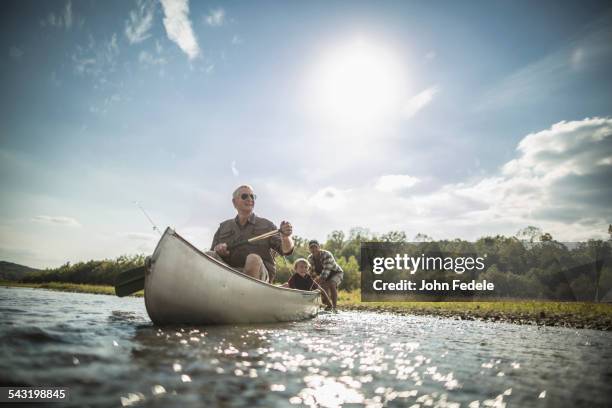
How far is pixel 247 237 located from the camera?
805 centimetres

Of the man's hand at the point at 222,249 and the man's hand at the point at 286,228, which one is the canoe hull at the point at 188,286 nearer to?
the man's hand at the point at 222,249

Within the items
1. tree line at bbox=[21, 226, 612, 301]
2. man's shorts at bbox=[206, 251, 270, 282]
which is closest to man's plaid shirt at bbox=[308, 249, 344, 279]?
man's shorts at bbox=[206, 251, 270, 282]

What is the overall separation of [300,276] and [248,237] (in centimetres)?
474

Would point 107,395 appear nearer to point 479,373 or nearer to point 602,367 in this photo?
point 479,373

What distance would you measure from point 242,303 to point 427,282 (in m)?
34.4

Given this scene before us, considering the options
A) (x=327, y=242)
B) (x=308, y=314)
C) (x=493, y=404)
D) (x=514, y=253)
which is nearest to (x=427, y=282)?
(x=514, y=253)

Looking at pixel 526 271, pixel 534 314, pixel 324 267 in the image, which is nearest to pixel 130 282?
pixel 324 267

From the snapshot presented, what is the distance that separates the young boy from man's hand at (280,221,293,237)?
4143 millimetres

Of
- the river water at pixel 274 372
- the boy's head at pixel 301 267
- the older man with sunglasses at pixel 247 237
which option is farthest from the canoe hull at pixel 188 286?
the boy's head at pixel 301 267

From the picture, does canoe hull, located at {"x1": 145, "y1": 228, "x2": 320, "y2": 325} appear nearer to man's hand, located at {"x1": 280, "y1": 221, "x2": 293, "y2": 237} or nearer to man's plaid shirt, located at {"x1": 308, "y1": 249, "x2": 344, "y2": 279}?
man's hand, located at {"x1": 280, "y1": 221, "x2": 293, "y2": 237}

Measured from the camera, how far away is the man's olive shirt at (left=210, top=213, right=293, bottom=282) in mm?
7922

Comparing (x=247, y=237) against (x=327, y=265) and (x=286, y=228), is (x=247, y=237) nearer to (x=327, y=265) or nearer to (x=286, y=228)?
(x=286, y=228)

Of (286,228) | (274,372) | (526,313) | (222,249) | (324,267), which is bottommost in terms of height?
(526,313)

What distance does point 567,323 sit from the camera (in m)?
10.9
